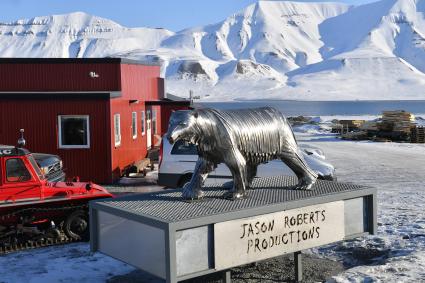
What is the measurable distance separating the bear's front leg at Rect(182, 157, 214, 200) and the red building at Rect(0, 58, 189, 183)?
10478 mm

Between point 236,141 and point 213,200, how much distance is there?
81 cm

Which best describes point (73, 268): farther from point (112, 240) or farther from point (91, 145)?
point (91, 145)

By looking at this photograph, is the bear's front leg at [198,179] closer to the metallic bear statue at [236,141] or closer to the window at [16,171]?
Answer: the metallic bear statue at [236,141]

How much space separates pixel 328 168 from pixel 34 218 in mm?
7155

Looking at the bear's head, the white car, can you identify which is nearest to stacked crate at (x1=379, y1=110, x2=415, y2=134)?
the white car

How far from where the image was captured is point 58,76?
18.6 meters

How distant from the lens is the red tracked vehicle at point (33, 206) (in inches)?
397

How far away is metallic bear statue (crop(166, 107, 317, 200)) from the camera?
22.8 feet

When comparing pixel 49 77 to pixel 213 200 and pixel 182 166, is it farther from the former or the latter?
pixel 213 200

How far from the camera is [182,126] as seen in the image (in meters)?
6.80

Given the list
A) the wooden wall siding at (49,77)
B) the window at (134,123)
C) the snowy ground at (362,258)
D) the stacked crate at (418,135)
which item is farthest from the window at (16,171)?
the stacked crate at (418,135)

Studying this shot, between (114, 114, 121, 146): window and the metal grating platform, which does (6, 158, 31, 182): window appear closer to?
the metal grating platform

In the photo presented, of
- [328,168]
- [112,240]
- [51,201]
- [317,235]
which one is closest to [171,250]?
[112,240]

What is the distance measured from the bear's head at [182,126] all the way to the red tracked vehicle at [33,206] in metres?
4.35
